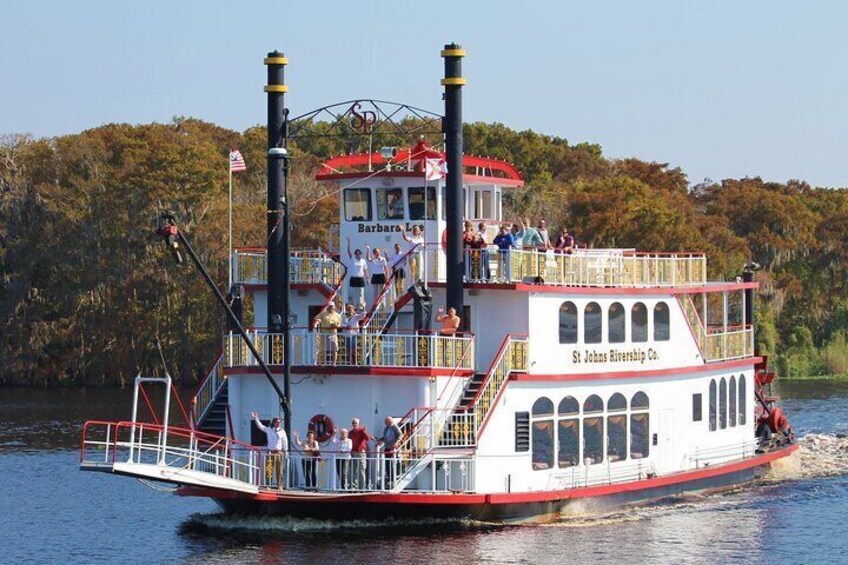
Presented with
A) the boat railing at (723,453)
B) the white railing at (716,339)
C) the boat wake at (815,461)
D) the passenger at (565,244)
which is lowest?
the boat wake at (815,461)

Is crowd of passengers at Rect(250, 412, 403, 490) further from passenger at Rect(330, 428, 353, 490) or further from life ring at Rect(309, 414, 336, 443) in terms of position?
life ring at Rect(309, 414, 336, 443)

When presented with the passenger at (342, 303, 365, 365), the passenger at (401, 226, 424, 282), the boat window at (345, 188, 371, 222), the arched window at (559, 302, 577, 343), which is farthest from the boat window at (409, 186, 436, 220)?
the passenger at (342, 303, 365, 365)

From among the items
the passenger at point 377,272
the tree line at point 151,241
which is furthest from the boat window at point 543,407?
the tree line at point 151,241

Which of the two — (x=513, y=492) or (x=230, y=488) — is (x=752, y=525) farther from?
(x=230, y=488)

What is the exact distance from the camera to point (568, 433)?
35.0 m

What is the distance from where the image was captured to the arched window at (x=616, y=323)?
3612 centimetres

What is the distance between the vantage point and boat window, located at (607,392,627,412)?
118ft

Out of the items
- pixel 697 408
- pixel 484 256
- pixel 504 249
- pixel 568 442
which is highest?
pixel 504 249

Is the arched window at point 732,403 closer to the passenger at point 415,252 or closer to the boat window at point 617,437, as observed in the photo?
the boat window at point 617,437

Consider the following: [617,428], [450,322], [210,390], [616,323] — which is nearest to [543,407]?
[617,428]

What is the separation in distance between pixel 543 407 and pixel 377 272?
4.30 meters

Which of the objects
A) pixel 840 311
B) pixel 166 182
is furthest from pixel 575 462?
pixel 840 311

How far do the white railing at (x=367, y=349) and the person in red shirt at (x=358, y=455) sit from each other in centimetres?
128

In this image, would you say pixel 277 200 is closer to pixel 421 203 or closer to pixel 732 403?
pixel 421 203
